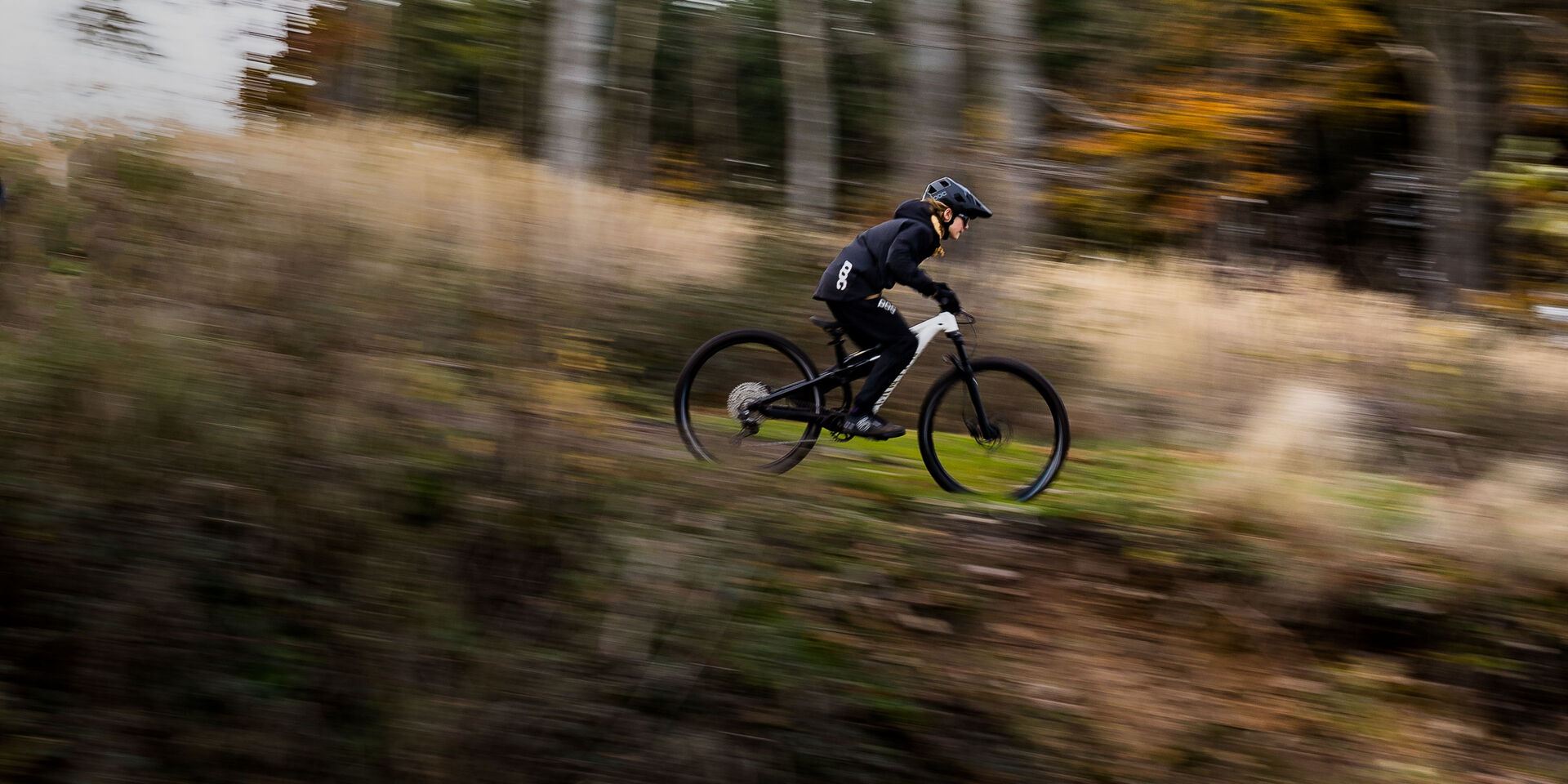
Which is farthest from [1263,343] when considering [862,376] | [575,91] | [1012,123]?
[575,91]

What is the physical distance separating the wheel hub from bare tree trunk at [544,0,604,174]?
3.42 m

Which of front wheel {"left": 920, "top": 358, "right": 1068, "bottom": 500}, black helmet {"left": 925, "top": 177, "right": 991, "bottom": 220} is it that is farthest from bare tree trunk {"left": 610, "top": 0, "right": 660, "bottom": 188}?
front wheel {"left": 920, "top": 358, "right": 1068, "bottom": 500}

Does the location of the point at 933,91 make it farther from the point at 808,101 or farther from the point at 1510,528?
the point at 1510,528

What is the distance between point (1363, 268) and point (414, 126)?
426 inches

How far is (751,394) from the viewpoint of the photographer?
22.0 feet

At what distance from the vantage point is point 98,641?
4703mm

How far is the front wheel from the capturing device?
255 inches

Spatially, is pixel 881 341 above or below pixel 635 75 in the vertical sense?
below

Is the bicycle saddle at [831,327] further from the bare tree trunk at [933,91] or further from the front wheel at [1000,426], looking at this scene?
the bare tree trunk at [933,91]

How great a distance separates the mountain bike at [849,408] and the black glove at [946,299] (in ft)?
0.52

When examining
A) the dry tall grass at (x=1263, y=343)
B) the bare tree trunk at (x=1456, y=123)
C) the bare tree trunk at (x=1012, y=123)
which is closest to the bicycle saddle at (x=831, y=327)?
the dry tall grass at (x=1263, y=343)

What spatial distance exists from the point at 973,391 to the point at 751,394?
1.32 meters

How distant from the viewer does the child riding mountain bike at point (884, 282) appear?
638 centimetres

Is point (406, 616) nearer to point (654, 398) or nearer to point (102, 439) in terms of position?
point (102, 439)
